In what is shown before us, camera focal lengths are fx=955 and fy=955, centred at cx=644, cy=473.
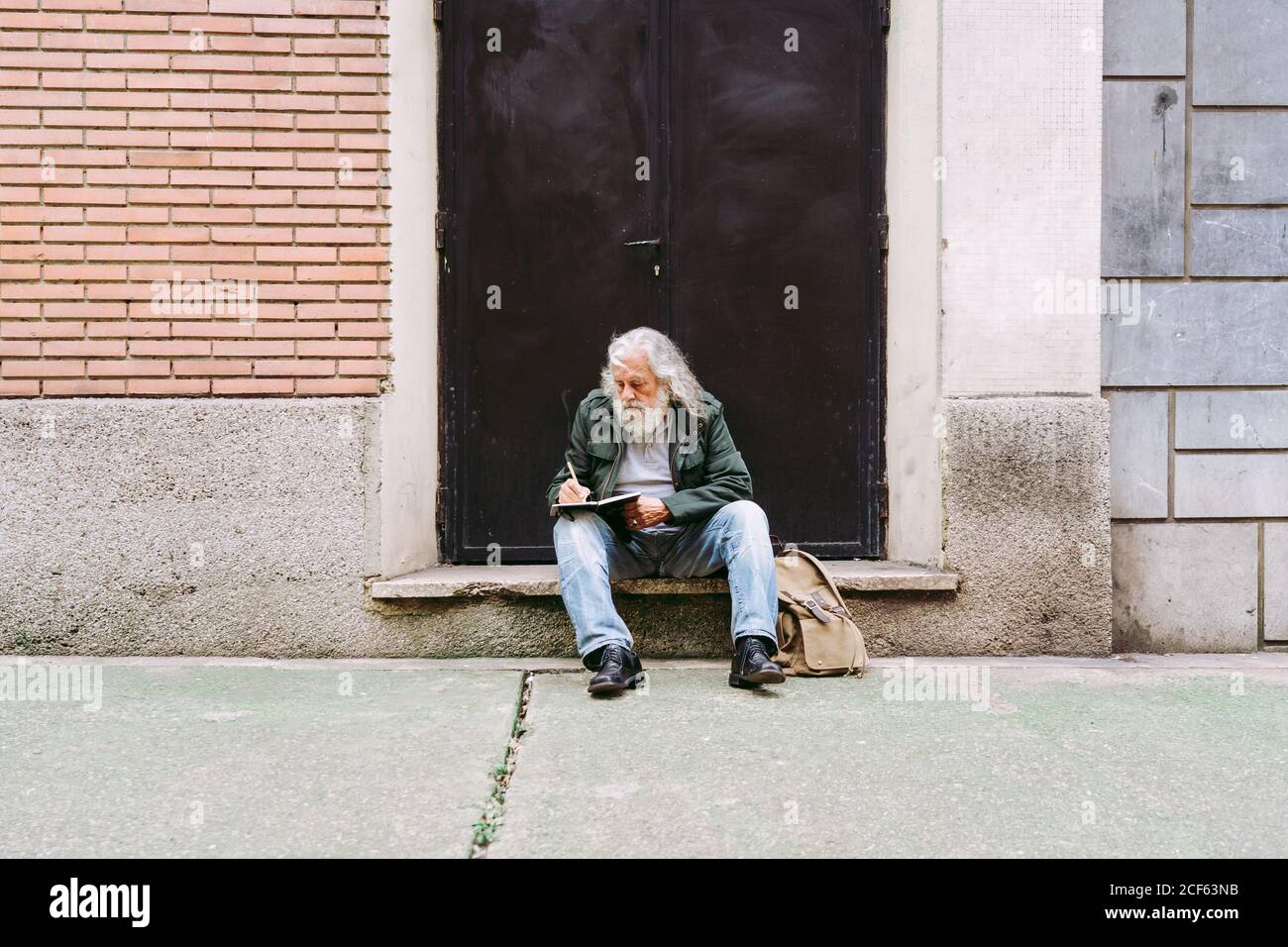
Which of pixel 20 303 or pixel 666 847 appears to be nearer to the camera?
pixel 666 847

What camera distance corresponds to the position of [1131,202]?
4.48 m

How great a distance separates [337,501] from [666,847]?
239 cm

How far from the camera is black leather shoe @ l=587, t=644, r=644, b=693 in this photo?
11.5 feet

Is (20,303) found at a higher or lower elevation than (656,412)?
higher

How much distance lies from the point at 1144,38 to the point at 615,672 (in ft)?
12.4

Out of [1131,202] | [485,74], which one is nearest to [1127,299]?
[1131,202]

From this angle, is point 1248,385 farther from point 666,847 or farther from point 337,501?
point 337,501

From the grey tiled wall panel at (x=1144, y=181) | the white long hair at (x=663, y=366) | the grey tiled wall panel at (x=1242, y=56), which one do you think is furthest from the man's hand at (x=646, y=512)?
the grey tiled wall panel at (x=1242, y=56)

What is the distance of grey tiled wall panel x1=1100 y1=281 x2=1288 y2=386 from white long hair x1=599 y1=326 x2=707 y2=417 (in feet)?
6.68

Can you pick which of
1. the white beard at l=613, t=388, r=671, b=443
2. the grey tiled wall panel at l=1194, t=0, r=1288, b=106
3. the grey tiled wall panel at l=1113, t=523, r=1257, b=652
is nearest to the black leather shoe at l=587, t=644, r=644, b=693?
the white beard at l=613, t=388, r=671, b=443

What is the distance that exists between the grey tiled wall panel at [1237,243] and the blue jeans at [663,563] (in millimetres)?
2534

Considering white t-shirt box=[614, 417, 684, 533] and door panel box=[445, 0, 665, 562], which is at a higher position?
door panel box=[445, 0, 665, 562]

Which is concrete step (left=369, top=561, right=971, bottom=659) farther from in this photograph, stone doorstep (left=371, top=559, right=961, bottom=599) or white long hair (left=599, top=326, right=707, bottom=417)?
white long hair (left=599, top=326, right=707, bottom=417)
